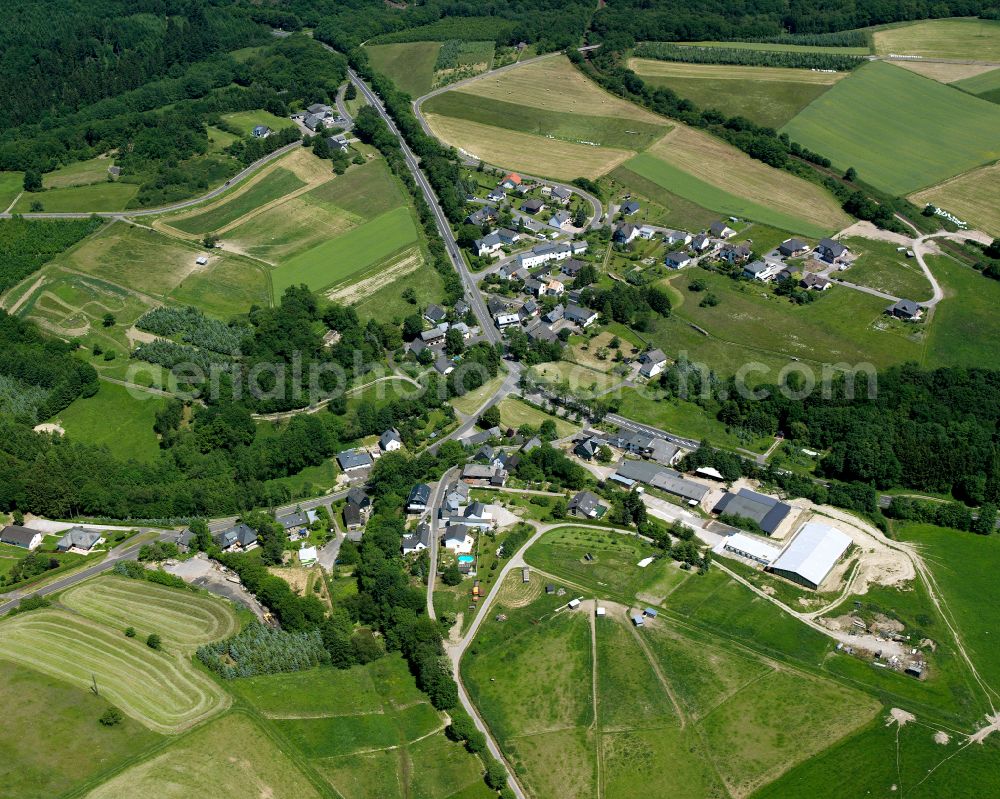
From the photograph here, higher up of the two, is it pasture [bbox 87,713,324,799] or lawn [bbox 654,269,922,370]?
lawn [bbox 654,269,922,370]

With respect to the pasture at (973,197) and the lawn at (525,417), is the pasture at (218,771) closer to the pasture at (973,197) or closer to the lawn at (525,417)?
the lawn at (525,417)

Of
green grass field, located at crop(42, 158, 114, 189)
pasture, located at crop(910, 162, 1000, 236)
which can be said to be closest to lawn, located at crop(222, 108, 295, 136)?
green grass field, located at crop(42, 158, 114, 189)

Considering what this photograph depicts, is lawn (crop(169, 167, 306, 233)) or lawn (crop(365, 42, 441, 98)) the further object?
lawn (crop(365, 42, 441, 98))

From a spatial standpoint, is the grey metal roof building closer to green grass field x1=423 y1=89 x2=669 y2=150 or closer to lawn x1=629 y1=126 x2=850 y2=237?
lawn x1=629 y1=126 x2=850 y2=237

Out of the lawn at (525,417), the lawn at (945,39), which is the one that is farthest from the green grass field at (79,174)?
the lawn at (945,39)

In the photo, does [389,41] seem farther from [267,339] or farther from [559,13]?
[267,339]

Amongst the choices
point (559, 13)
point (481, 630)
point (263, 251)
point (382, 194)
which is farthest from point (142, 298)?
point (559, 13)

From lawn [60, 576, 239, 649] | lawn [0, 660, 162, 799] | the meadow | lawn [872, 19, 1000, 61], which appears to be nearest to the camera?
lawn [0, 660, 162, 799]

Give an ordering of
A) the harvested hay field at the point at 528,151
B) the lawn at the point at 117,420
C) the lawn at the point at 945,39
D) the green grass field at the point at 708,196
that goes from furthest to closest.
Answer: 1. the lawn at the point at 945,39
2. the harvested hay field at the point at 528,151
3. the green grass field at the point at 708,196
4. the lawn at the point at 117,420
